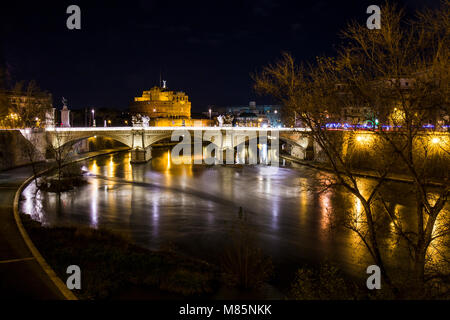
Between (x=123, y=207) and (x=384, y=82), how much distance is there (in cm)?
1921

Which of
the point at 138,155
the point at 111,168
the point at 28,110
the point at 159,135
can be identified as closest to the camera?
the point at 111,168

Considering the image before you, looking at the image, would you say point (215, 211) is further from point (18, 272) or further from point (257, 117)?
point (257, 117)

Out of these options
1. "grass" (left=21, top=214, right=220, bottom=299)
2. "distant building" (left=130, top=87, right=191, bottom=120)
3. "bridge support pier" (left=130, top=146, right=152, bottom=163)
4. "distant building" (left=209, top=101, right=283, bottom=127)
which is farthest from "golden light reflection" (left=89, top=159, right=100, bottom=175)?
"distant building" (left=130, top=87, right=191, bottom=120)

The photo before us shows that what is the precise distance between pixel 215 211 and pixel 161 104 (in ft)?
272

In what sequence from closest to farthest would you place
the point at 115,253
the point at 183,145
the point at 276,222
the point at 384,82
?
the point at 384,82 → the point at 115,253 → the point at 276,222 → the point at 183,145

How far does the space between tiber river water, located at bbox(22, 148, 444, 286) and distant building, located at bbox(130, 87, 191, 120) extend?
2562 inches

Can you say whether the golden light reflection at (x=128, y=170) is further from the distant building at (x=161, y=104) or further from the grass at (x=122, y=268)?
the distant building at (x=161, y=104)

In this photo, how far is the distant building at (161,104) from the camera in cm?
10106

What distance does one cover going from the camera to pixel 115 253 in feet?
41.5

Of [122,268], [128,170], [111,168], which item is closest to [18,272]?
[122,268]

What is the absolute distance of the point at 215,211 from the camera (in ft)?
74.8

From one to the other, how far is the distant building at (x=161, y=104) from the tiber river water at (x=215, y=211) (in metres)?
65.1

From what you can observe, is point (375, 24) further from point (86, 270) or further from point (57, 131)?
point (57, 131)
